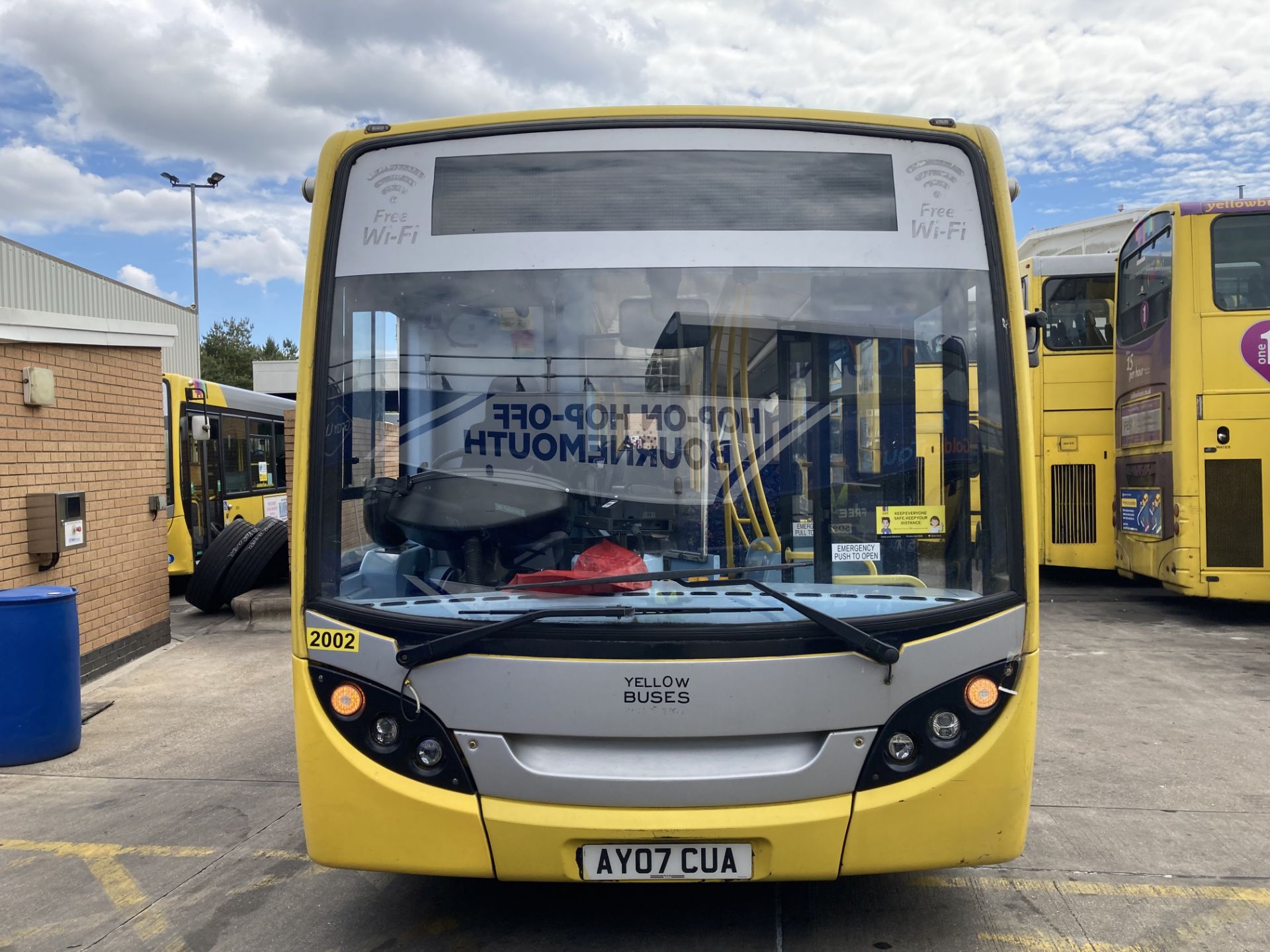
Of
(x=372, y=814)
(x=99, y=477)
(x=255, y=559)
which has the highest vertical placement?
(x=99, y=477)

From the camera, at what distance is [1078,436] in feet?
40.1

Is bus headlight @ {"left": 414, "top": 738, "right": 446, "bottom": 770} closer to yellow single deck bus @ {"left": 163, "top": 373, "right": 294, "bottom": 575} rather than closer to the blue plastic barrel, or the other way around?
the blue plastic barrel

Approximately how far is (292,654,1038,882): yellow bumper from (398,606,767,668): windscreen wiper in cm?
40

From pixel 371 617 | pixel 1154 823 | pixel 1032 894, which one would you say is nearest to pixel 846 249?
pixel 371 617

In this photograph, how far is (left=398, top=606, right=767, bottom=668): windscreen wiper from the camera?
2.95m

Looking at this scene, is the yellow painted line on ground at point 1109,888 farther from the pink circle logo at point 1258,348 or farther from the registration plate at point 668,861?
the pink circle logo at point 1258,348

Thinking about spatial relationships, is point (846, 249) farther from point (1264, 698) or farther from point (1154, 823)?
point (1264, 698)

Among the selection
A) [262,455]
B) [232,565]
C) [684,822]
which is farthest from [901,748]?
[262,455]

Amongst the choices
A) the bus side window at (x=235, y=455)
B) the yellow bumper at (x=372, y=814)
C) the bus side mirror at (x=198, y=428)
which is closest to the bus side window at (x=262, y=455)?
the bus side window at (x=235, y=455)

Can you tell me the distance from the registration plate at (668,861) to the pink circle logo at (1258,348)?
8.97m

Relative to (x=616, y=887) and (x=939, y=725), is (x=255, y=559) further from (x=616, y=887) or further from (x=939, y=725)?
(x=939, y=725)

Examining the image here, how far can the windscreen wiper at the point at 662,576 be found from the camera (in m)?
2.98

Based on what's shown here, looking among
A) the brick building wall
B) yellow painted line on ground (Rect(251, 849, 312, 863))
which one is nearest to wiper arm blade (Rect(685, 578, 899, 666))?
yellow painted line on ground (Rect(251, 849, 312, 863))

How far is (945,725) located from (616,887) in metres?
1.58
